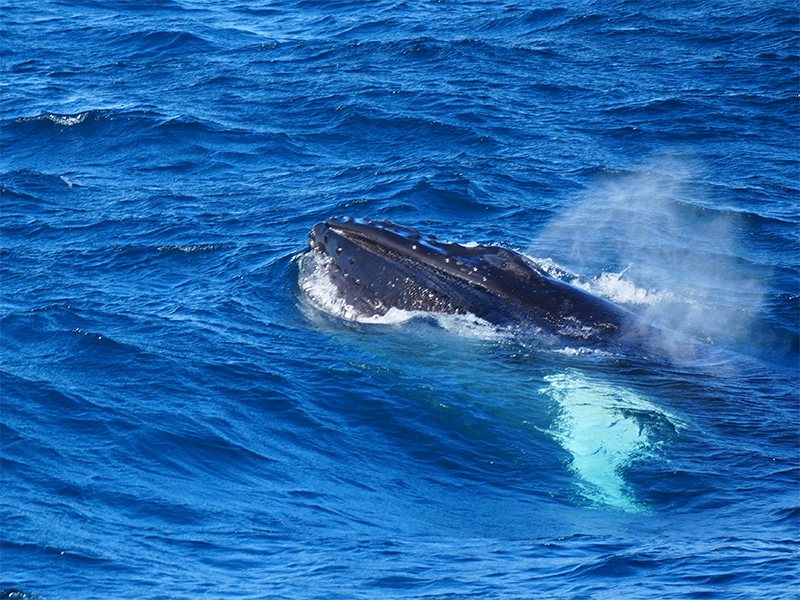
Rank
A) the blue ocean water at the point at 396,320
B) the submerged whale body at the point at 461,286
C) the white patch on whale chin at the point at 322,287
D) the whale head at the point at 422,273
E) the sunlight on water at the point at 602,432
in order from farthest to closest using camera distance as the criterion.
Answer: the white patch on whale chin at the point at 322,287 < the whale head at the point at 422,273 < the submerged whale body at the point at 461,286 < the sunlight on water at the point at 602,432 < the blue ocean water at the point at 396,320

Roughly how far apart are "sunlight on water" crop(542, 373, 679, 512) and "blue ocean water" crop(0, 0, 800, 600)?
41mm

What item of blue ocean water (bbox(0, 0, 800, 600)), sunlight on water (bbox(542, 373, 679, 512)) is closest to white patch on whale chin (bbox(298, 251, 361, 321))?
blue ocean water (bbox(0, 0, 800, 600))

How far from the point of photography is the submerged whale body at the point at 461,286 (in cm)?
1326

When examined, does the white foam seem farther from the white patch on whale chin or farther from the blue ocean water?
the white patch on whale chin

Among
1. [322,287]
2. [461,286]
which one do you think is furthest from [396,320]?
[322,287]

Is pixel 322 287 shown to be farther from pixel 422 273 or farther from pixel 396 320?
pixel 422 273

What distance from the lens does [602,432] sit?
11.6m

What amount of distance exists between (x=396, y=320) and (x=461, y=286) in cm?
101

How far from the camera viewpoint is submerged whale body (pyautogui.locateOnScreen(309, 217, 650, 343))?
522 inches

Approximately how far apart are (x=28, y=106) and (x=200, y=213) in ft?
26.1

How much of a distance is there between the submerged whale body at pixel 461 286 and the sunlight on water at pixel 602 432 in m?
1.07

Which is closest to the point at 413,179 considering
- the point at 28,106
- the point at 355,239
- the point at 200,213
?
the point at 200,213

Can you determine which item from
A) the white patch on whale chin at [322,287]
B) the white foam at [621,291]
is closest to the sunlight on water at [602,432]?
the white patch on whale chin at [322,287]

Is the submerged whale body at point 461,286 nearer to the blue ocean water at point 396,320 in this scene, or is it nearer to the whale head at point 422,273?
the whale head at point 422,273
